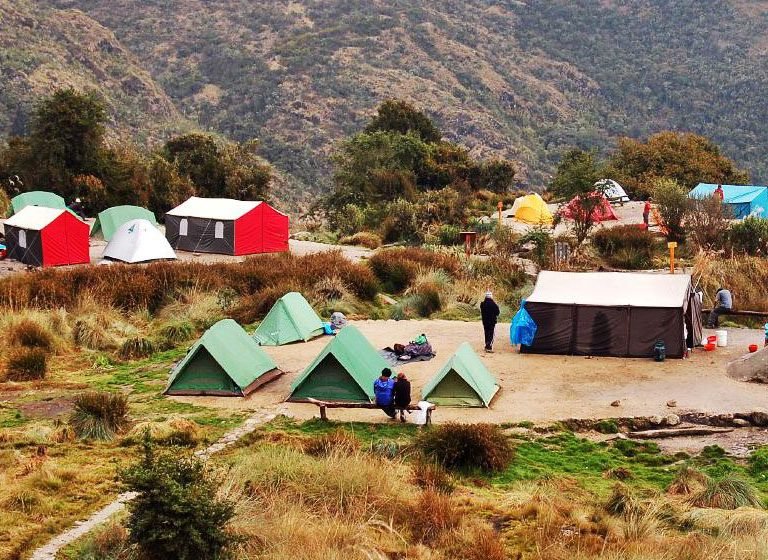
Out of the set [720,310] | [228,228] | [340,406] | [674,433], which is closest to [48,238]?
[228,228]

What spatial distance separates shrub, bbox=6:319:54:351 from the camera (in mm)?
21469

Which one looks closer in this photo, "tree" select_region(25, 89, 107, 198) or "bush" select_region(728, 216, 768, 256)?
"bush" select_region(728, 216, 768, 256)

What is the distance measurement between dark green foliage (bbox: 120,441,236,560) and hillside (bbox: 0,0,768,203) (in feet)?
257

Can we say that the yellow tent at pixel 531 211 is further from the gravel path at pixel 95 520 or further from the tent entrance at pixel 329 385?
the gravel path at pixel 95 520

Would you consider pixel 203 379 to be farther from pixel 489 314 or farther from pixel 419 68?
pixel 419 68

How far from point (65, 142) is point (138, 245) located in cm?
1701

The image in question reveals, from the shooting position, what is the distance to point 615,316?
2039cm

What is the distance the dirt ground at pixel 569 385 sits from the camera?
1684 cm

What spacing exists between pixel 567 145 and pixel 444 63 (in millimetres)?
20472

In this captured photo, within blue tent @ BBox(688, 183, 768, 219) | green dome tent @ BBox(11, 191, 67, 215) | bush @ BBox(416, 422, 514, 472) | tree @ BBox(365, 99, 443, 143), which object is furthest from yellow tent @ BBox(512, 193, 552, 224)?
bush @ BBox(416, 422, 514, 472)

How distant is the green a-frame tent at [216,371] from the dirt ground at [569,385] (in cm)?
24

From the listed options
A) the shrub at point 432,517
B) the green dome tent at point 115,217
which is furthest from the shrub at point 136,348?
the green dome tent at point 115,217

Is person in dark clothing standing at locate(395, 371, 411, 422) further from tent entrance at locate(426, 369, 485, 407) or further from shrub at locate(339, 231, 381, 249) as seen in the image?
shrub at locate(339, 231, 381, 249)

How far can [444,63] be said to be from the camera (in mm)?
119062
